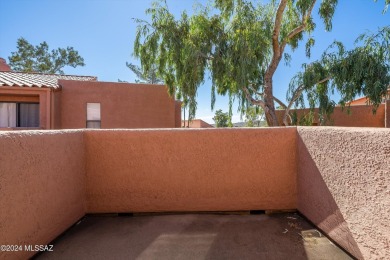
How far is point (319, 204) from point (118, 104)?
10711mm

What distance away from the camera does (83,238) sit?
3.22 metres

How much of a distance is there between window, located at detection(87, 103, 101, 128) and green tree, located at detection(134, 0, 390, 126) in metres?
3.64

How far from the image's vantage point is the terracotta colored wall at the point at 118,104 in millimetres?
10945

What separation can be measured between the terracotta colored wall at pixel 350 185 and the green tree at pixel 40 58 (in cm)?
3305

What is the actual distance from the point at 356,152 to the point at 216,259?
7.48ft

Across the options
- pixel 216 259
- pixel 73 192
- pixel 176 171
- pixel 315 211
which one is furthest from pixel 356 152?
pixel 73 192

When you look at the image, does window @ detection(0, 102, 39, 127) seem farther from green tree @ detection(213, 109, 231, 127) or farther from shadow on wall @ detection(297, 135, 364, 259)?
green tree @ detection(213, 109, 231, 127)

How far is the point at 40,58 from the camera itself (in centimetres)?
2684

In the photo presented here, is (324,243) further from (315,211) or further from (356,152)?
(356,152)

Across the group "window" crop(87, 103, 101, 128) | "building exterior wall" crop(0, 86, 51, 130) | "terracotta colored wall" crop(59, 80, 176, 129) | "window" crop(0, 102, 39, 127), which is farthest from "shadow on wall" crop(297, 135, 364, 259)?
"window" crop(0, 102, 39, 127)

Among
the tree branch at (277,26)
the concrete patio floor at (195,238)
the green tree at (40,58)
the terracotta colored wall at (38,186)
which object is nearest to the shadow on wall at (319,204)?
the concrete patio floor at (195,238)

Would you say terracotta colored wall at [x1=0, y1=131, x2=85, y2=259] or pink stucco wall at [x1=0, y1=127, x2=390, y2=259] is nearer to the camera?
terracotta colored wall at [x1=0, y1=131, x2=85, y2=259]

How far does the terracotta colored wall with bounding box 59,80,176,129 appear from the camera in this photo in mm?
10945

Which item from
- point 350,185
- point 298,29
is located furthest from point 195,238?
point 298,29
